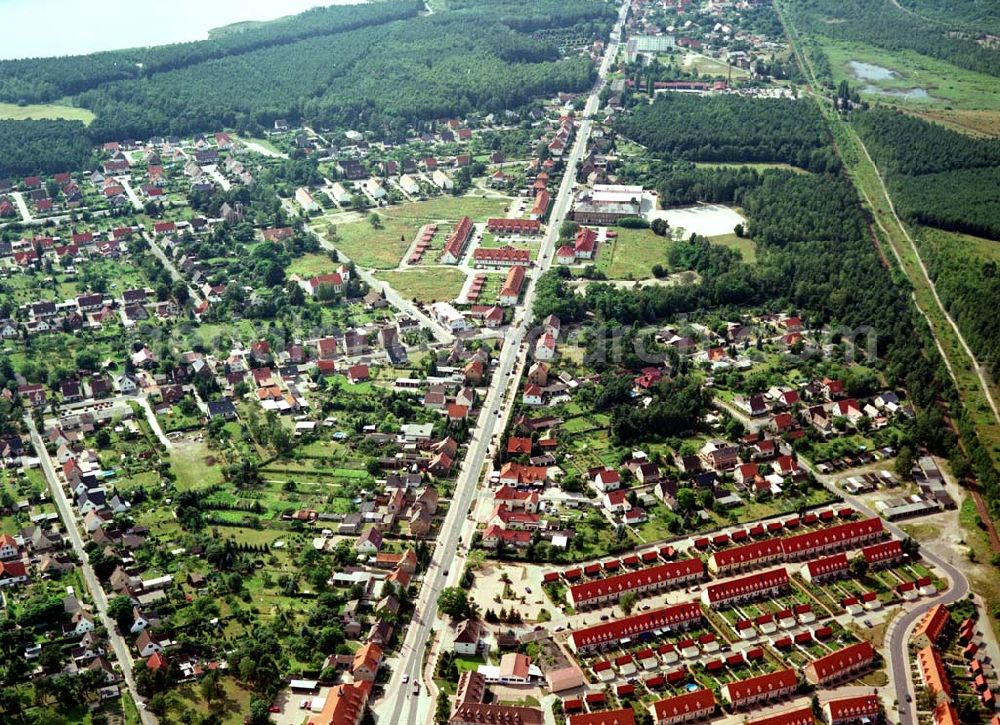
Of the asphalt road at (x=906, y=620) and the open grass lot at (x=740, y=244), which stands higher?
the open grass lot at (x=740, y=244)

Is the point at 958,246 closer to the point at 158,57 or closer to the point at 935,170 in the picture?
the point at 935,170

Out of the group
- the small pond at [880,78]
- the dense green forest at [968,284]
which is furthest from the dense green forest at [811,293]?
the small pond at [880,78]

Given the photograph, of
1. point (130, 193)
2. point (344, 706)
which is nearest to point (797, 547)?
point (344, 706)

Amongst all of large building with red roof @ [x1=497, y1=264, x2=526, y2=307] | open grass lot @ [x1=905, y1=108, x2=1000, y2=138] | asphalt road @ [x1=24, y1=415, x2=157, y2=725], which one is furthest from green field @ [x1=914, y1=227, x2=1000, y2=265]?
asphalt road @ [x1=24, y1=415, x2=157, y2=725]

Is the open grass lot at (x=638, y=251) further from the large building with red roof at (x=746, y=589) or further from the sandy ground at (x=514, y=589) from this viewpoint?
the large building with red roof at (x=746, y=589)

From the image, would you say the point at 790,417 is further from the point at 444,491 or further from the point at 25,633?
the point at 25,633

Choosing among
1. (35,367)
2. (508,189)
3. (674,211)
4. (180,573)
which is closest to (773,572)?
(180,573)
